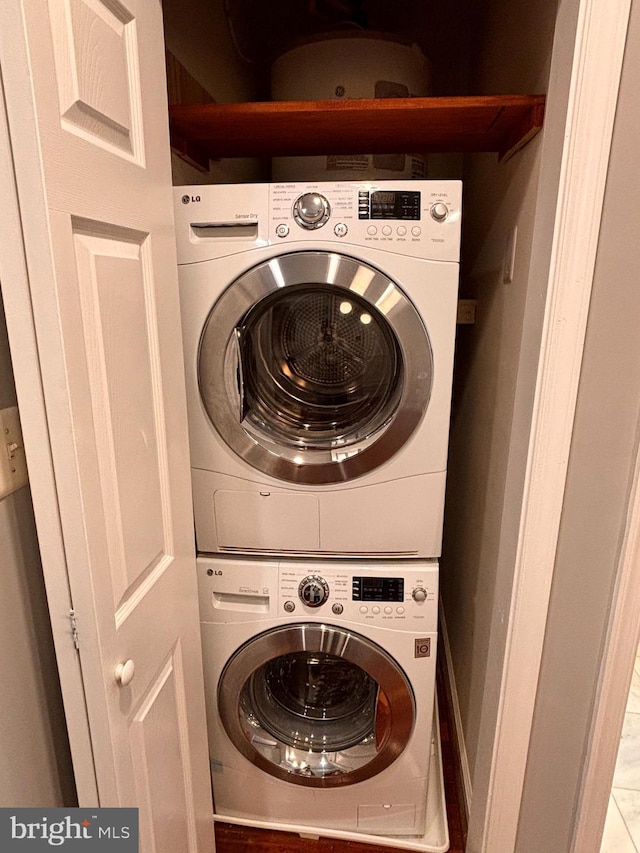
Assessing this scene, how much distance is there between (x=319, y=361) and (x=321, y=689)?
891 millimetres

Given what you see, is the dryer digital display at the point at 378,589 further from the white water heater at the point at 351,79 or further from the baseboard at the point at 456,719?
the white water heater at the point at 351,79

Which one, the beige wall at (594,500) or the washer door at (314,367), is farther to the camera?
the washer door at (314,367)

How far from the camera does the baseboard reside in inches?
58.6

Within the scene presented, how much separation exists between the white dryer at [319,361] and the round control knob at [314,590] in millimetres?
71

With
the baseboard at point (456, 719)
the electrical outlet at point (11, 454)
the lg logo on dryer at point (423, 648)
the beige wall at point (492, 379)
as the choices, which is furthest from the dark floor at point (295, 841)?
the electrical outlet at point (11, 454)

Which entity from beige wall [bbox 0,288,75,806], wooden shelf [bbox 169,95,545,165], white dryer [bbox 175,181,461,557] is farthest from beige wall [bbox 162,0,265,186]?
beige wall [bbox 0,288,75,806]

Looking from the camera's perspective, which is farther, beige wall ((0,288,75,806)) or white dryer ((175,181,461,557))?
white dryer ((175,181,461,557))

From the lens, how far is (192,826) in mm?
1191

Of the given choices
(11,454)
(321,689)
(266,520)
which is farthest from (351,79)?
(321,689)

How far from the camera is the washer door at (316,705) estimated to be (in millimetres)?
1294

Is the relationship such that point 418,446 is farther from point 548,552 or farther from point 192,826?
point 192,826

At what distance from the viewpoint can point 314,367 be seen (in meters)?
1.33

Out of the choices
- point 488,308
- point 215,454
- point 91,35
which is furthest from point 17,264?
point 488,308

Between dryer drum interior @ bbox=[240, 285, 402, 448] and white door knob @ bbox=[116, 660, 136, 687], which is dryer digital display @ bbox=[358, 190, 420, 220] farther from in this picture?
white door knob @ bbox=[116, 660, 136, 687]
